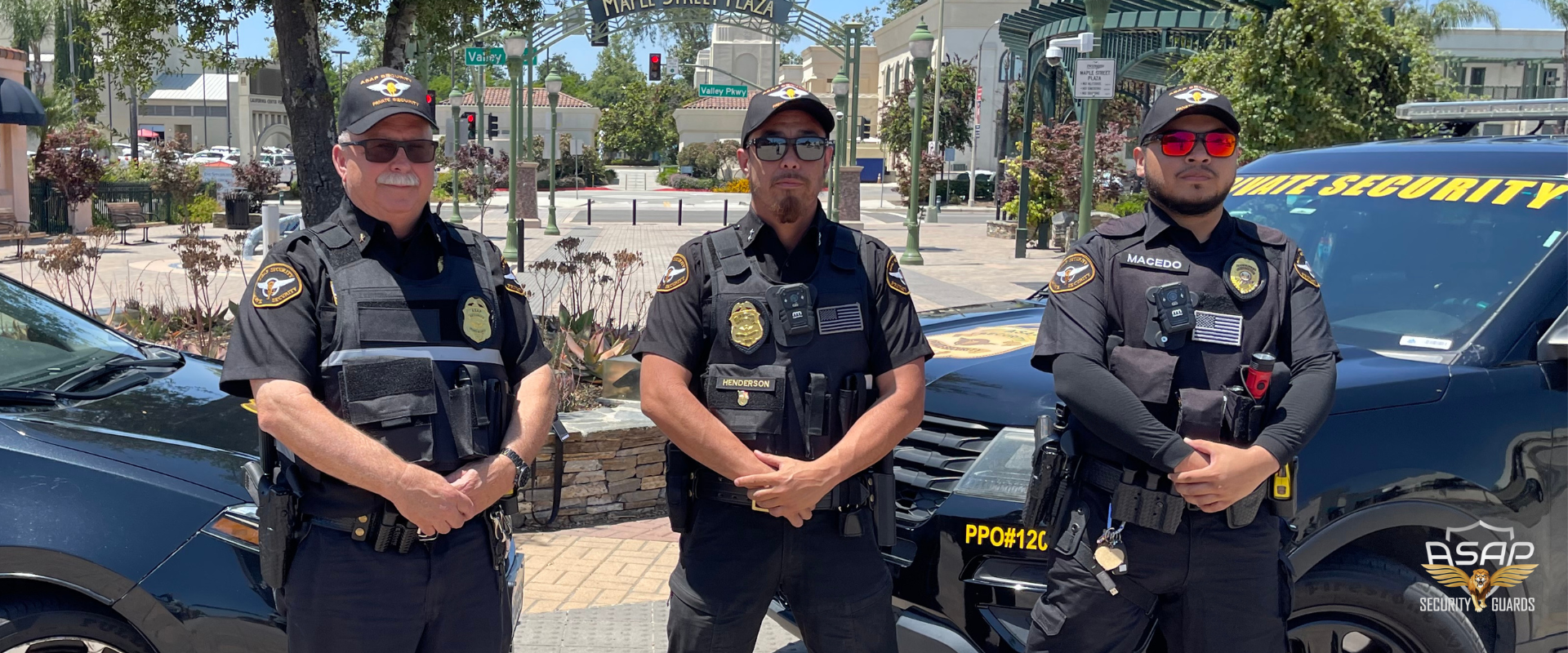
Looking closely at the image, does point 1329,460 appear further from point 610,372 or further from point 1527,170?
point 610,372

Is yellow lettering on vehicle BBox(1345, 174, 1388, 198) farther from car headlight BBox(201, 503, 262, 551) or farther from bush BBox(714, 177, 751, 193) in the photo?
bush BBox(714, 177, 751, 193)

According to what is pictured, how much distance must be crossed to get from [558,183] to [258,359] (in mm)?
52671

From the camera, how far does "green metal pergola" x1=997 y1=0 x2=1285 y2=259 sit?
19.7 metres

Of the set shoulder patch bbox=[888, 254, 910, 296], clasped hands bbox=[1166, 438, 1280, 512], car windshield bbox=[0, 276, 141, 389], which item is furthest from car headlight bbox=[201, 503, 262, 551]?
clasped hands bbox=[1166, 438, 1280, 512]

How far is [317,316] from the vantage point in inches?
102

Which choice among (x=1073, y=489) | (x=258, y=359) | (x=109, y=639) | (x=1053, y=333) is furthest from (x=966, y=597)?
(x=109, y=639)

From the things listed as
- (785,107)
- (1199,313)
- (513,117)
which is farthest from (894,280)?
(513,117)

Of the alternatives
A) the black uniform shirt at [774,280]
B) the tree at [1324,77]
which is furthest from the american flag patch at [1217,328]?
the tree at [1324,77]

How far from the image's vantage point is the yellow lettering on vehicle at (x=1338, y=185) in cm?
421

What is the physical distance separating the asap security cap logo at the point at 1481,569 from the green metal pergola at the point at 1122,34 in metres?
10.6

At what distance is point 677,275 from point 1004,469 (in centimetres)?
103

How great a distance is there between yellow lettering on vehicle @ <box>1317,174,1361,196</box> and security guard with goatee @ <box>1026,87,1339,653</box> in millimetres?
1407

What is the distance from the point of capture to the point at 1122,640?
9.20 ft

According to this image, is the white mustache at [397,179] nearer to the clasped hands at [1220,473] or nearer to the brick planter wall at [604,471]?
the clasped hands at [1220,473]
